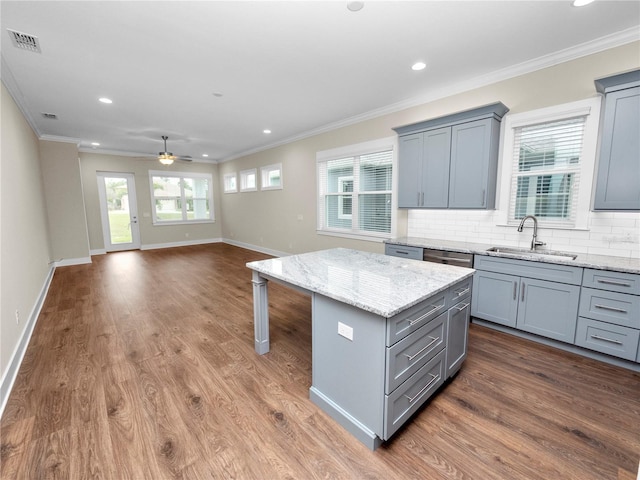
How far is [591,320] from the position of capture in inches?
93.9

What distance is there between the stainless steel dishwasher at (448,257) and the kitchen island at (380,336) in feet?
3.38

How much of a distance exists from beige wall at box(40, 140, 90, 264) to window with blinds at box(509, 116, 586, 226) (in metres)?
8.07

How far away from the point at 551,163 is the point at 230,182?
7.94 metres

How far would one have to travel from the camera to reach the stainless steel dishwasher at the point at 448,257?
307 cm

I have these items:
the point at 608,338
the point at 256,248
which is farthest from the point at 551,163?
the point at 256,248

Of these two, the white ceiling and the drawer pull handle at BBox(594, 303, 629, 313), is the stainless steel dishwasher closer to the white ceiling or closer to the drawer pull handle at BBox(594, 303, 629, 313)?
the drawer pull handle at BBox(594, 303, 629, 313)

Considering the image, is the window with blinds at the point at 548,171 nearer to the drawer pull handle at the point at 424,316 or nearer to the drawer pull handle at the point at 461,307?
the drawer pull handle at the point at 461,307

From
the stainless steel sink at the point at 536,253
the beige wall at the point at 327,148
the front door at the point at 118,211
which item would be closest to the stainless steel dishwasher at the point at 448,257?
the stainless steel sink at the point at 536,253

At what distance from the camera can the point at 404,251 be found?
3.64 m

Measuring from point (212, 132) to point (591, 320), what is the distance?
632 centimetres

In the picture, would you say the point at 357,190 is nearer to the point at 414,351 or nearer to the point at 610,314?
the point at 610,314

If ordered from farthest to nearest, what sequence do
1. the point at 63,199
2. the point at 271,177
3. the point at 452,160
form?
1. the point at 271,177
2. the point at 63,199
3. the point at 452,160

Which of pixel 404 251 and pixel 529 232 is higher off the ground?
pixel 529 232

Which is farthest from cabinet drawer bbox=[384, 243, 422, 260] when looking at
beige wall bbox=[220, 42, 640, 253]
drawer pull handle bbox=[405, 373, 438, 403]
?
drawer pull handle bbox=[405, 373, 438, 403]
